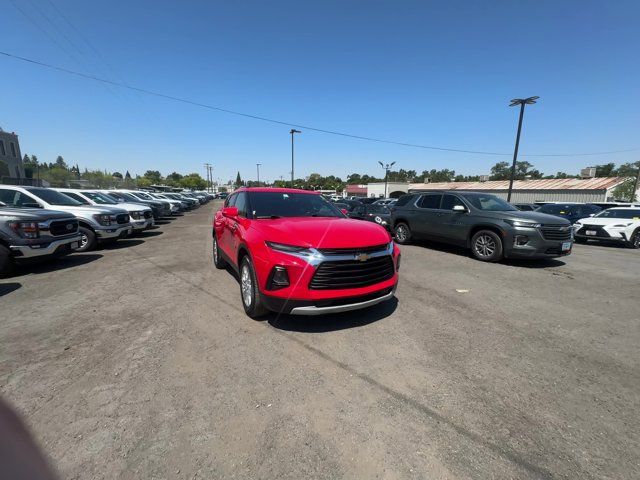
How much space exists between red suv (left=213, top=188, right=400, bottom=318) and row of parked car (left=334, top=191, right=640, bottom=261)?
1819 mm

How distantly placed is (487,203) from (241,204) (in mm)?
6645

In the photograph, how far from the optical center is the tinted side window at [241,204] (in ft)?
15.8

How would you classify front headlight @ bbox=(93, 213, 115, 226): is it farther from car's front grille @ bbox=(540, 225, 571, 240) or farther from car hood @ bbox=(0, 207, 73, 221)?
car's front grille @ bbox=(540, 225, 571, 240)

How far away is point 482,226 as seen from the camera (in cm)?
770

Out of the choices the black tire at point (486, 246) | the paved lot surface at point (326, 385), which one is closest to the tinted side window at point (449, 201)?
the black tire at point (486, 246)

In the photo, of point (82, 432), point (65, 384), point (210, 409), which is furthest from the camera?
point (65, 384)

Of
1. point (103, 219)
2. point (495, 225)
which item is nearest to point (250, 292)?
point (495, 225)

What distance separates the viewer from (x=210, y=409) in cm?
233

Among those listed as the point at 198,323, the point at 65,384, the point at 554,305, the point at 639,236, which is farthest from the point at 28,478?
the point at 639,236

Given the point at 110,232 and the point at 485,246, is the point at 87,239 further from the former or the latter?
the point at 485,246

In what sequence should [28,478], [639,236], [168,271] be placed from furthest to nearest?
1. [639,236]
2. [168,271]
3. [28,478]

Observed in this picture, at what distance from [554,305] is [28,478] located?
19.5 feet

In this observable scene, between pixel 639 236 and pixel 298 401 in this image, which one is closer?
pixel 298 401

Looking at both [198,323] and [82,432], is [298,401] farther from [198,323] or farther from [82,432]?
[198,323]
